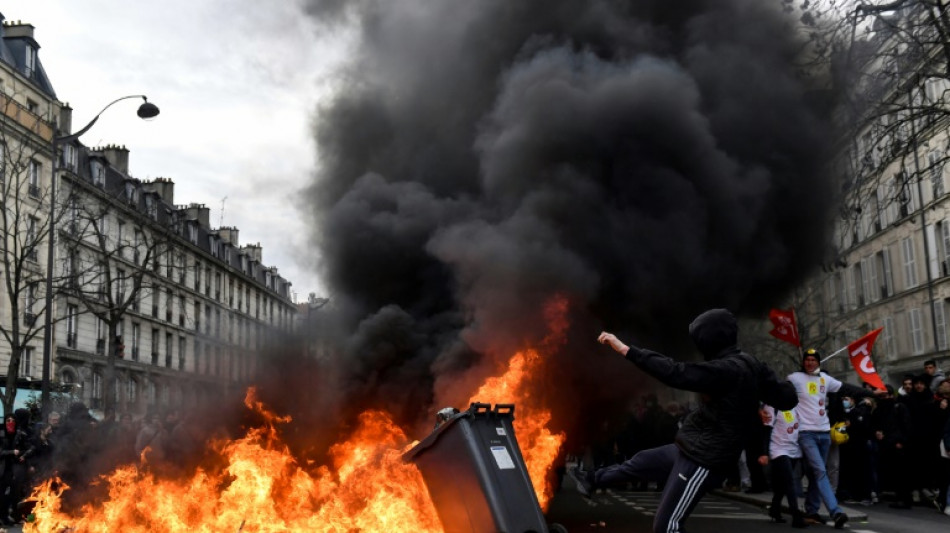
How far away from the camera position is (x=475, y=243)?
30.0 feet

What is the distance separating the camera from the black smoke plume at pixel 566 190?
358 inches

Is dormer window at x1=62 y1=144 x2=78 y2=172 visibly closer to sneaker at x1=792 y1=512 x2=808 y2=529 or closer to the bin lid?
the bin lid

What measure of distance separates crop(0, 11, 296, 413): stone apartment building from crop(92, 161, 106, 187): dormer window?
0.05 metres

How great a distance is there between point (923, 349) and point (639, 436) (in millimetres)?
23383

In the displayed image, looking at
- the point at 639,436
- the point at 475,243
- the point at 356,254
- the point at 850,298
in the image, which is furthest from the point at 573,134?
the point at 850,298

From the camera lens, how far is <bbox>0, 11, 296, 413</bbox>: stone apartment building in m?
23.6

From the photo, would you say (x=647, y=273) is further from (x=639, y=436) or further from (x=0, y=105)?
(x=0, y=105)

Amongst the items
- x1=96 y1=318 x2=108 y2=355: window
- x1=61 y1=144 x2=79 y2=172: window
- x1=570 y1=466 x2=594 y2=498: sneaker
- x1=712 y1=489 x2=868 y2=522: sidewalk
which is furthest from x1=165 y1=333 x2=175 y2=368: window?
x1=570 y1=466 x2=594 y2=498: sneaker

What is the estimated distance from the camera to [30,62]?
34.8m

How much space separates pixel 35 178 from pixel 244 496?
96.1 ft

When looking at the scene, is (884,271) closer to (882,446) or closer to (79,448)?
(882,446)

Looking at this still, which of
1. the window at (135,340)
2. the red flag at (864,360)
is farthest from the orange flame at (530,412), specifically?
the window at (135,340)

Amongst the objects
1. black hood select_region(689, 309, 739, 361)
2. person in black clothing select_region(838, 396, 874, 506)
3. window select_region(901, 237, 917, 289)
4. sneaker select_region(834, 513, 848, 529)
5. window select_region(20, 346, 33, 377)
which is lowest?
sneaker select_region(834, 513, 848, 529)

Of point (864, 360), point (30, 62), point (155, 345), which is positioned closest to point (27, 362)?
point (155, 345)
